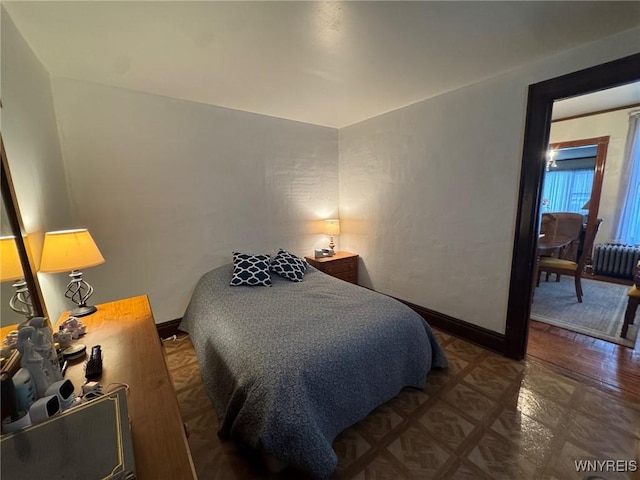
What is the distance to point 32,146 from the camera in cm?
148

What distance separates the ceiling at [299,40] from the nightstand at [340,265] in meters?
1.87

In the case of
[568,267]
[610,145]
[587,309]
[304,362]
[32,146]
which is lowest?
[587,309]

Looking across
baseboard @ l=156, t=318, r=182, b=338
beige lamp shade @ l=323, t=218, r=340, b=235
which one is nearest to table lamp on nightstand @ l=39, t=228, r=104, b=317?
baseboard @ l=156, t=318, r=182, b=338

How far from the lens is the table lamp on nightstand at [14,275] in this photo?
966 millimetres

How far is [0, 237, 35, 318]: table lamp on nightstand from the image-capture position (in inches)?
38.0

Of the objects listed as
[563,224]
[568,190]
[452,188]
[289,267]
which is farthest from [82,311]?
[568,190]

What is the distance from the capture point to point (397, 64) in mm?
1929

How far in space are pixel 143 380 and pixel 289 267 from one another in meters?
1.74

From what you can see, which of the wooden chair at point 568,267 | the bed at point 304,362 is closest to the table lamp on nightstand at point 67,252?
the bed at point 304,362

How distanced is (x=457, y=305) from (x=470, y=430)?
3.95 ft

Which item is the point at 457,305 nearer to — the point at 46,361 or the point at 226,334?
the point at 226,334

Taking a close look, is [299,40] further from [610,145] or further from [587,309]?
[610,145]

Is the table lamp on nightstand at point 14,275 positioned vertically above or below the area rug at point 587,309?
above

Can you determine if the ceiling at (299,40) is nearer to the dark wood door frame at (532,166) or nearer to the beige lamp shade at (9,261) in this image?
the dark wood door frame at (532,166)
